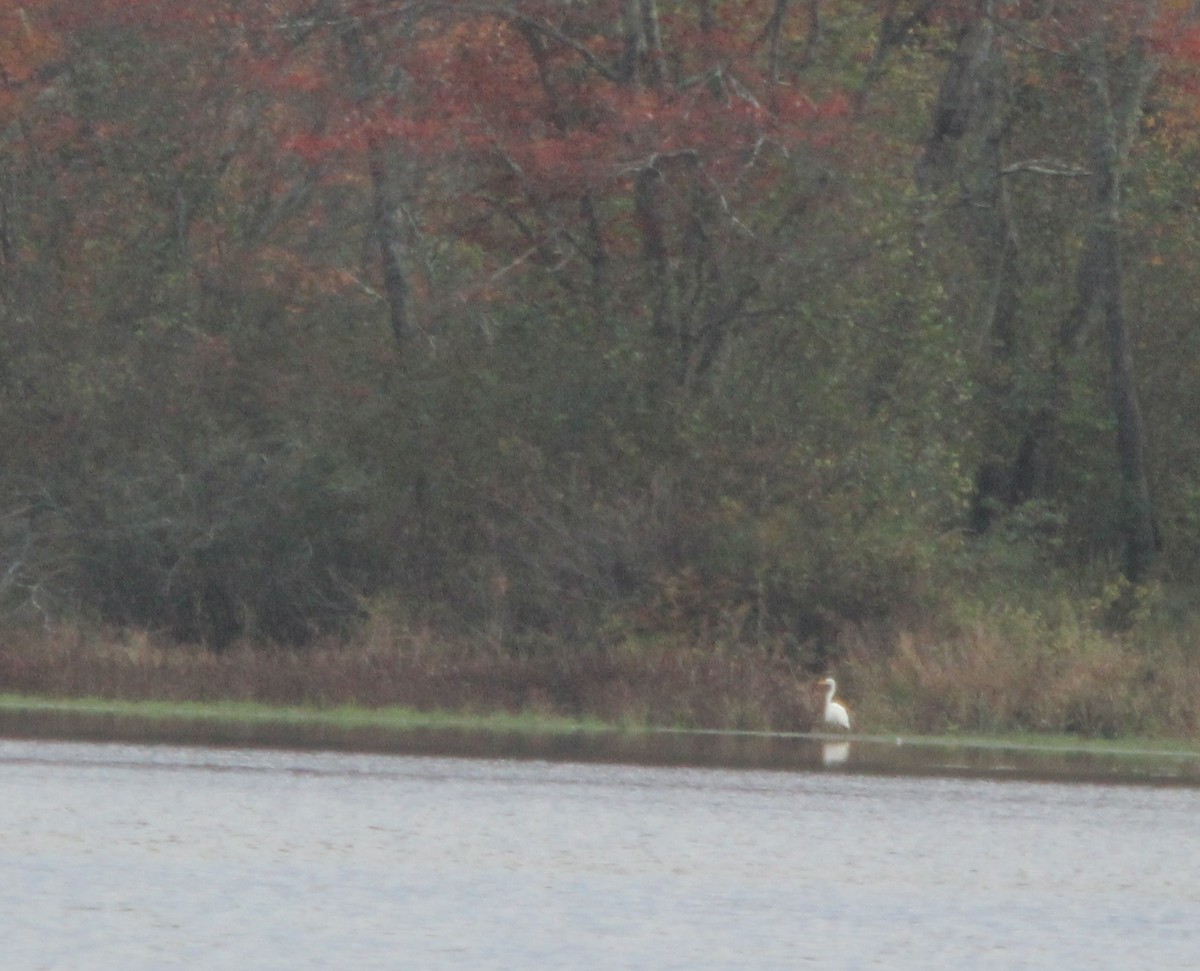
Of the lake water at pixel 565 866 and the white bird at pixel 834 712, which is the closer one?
the lake water at pixel 565 866

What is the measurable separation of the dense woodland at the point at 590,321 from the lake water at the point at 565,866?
24.3 feet

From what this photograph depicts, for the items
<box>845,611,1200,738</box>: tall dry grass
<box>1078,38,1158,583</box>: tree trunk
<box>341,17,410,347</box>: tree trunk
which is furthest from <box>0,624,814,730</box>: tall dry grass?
<box>1078,38,1158,583</box>: tree trunk

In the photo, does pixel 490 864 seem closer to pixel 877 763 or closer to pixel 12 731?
pixel 877 763

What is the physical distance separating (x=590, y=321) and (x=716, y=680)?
5.95 metres

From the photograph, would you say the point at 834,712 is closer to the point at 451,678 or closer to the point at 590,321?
the point at 451,678

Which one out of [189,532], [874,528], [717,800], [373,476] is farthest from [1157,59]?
[717,800]

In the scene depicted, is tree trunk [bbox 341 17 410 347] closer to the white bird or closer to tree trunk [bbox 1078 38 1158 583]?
tree trunk [bbox 1078 38 1158 583]

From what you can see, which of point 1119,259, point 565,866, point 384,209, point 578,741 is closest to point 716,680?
point 578,741

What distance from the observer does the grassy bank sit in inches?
954

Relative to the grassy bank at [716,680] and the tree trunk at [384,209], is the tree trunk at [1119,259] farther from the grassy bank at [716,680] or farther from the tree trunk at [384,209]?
the tree trunk at [384,209]

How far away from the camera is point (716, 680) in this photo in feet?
80.2

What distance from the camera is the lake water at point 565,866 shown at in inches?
476

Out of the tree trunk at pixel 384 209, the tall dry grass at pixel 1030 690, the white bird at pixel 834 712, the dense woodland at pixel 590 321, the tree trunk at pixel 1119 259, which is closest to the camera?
the white bird at pixel 834 712

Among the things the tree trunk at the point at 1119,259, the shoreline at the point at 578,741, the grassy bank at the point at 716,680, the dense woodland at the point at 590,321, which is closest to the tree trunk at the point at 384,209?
the dense woodland at the point at 590,321
